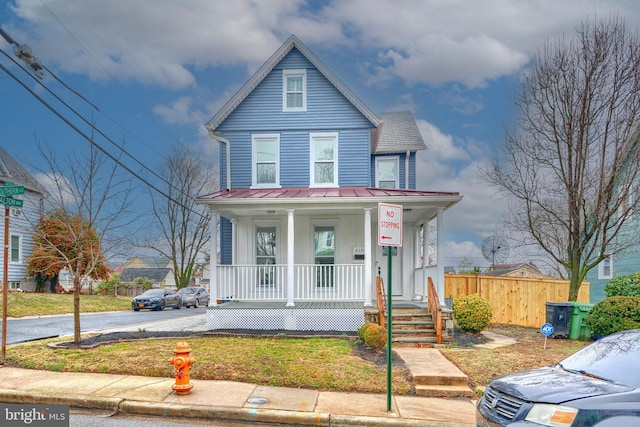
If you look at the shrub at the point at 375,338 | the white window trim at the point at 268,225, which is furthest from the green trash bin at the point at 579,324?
the white window trim at the point at 268,225

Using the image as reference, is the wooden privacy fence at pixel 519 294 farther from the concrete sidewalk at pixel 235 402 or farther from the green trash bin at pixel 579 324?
the concrete sidewalk at pixel 235 402

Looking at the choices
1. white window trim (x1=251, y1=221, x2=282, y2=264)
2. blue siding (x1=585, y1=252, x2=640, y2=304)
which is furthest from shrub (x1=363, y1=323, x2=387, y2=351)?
blue siding (x1=585, y1=252, x2=640, y2=304)

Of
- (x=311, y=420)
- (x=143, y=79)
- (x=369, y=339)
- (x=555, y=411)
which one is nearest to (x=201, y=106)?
(x=143, y=79)

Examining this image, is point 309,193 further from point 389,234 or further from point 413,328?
point 389,234

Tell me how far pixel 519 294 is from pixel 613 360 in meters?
12.2

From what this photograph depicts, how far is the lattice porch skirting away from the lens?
40.8 feet

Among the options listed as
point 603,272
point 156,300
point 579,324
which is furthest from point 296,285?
point 156,300

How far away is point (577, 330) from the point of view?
485 inches

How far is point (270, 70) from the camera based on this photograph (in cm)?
1619

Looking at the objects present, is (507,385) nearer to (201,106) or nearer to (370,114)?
(370,114)

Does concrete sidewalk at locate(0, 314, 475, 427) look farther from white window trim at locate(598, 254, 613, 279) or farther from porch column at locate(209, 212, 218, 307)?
white window trim at locate(598, 254, 613, 279)

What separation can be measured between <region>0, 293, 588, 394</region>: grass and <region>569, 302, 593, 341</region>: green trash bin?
51cm

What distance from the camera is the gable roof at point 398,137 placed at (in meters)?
17.0

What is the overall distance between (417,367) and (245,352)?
3466 millimetres
